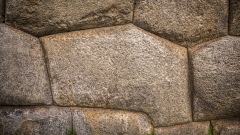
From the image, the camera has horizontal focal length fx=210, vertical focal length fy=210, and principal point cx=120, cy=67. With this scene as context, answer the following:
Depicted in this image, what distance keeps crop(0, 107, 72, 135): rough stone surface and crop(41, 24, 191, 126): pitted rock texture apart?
0.05m

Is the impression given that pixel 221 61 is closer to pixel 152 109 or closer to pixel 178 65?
pixel 178 65

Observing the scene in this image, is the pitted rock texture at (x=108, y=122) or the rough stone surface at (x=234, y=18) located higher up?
the rough stone surface at (x=234, y=18)

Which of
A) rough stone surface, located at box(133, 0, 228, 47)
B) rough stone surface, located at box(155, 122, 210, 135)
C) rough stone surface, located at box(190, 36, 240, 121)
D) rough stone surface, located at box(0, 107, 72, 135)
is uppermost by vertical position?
rough stone surface, located at box(133, 0, 228, 47)

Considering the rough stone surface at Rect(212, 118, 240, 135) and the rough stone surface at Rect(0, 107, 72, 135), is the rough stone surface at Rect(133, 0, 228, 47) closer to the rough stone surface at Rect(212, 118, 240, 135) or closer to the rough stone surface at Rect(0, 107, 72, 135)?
the rough stone surface at Rect(212, 118, 240, 135)

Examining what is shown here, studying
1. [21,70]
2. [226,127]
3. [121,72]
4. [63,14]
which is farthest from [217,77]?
[21,70]

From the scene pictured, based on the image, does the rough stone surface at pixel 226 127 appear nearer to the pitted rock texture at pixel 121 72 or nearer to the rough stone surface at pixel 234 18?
the pitted rock texture at pixel 121 72

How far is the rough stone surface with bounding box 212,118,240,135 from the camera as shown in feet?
2.94

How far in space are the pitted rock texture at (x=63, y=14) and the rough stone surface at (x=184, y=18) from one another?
0.07m

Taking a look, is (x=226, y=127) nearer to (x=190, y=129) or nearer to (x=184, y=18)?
(x=190, y=129)

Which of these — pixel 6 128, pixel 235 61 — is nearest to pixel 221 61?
pixel 235 61

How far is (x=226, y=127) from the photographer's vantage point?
2.94ft

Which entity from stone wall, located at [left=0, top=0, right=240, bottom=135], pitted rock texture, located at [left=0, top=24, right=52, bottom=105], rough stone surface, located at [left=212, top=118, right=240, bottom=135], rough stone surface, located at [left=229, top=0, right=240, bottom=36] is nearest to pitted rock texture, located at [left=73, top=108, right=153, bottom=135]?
stone wall, located at [left=0, top=0, right=240, bottom=135]

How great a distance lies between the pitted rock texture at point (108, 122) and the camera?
0.90 meters

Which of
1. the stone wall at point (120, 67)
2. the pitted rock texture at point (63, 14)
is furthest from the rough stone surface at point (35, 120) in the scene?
the pitted rock texture at point (63, 14)
